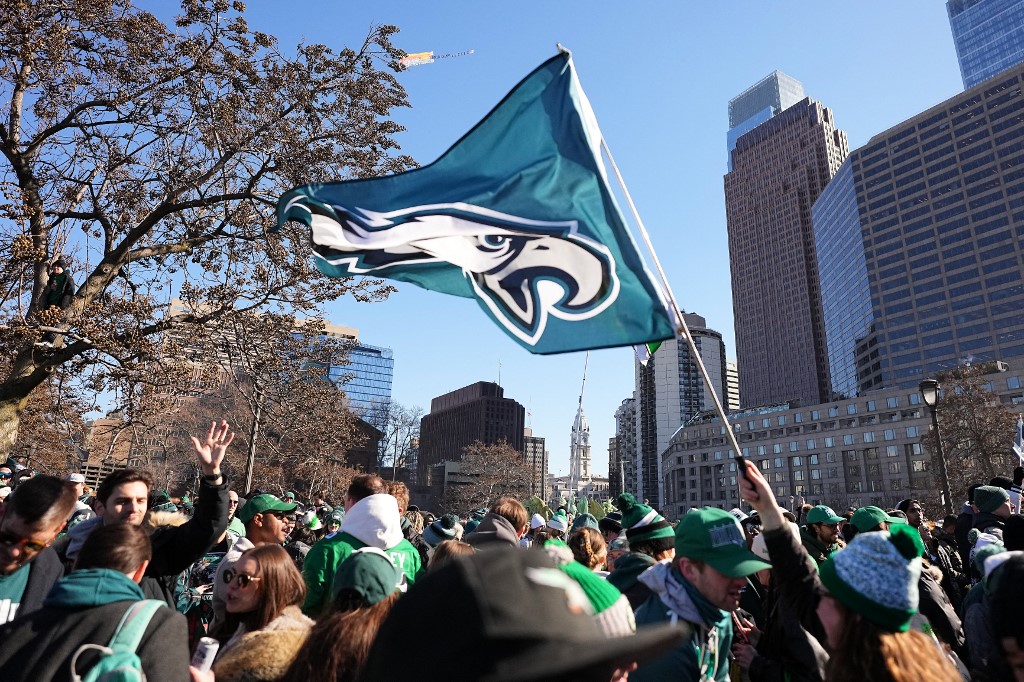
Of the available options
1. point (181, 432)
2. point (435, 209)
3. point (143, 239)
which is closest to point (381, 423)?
point (181, 432)

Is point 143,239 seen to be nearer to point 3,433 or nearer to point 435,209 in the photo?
point 3,433

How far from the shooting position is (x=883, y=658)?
6.87 feet

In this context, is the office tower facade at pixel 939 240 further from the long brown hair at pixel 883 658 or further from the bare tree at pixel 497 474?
the long brown hair at pixel 883 658

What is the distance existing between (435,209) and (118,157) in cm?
1143

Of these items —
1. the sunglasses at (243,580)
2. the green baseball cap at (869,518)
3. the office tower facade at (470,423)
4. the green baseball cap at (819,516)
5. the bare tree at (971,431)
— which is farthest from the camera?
the office tower facade at (470,423)

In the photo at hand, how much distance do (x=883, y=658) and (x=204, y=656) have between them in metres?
2.61

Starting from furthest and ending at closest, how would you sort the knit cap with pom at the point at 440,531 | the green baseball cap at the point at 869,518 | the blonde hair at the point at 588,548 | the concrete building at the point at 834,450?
the concrete building at the point at 834,450 → the knit cap with pom at the point at 440,531 → the green baseball cap at the point at 869,518 → the blonde hair at the point at 588,548

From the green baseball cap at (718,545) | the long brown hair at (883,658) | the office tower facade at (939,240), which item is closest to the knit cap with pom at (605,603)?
the long brown hair at (883,658)

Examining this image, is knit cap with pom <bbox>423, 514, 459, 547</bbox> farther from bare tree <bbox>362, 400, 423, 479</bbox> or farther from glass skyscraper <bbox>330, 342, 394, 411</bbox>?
glass skyscraper <bbox>330, 342, 394, 411</bbox>

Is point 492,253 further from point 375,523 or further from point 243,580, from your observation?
point 243,580

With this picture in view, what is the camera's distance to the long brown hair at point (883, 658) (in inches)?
81.0

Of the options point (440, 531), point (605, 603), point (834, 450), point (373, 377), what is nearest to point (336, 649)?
point (605, 603)

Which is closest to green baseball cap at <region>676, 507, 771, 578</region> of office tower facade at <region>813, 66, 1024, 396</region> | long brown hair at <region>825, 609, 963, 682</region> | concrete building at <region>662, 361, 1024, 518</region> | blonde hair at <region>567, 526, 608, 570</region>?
long brown hair at <region>825, 609, 963, 682</region>

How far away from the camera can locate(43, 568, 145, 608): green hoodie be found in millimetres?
2199
